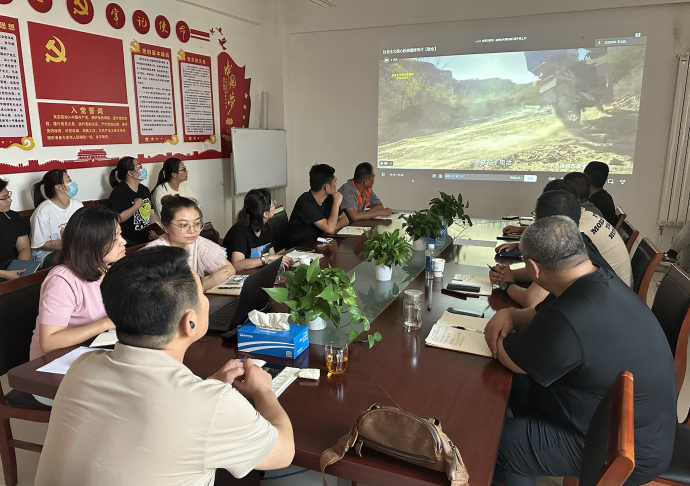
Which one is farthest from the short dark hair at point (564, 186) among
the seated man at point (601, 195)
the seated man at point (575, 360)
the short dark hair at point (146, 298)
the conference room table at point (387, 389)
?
the short dark hair at point (146, 298)

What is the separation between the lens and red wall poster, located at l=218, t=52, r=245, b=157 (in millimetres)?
5500

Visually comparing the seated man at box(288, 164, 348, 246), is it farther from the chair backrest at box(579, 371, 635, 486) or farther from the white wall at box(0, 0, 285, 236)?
the chair backrest at box(579, 371, 635, 486)

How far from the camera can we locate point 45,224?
11.6 feet

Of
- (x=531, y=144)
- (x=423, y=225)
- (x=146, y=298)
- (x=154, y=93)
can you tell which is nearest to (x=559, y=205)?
(x=423, y=225)

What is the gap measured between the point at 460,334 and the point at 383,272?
72 cm

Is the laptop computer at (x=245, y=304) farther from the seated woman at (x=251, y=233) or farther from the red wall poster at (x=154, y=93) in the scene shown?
the red wall poster at (x=154, y=93)

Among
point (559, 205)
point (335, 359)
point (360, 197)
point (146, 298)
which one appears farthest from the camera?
point (360, 197)

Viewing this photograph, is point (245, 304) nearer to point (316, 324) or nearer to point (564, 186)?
point (316, 324)

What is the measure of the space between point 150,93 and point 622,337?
451cm

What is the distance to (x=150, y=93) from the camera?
458 cm

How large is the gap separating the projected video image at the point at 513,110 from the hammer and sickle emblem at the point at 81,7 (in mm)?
3308

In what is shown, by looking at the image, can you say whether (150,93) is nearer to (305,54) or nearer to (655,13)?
(305,54)

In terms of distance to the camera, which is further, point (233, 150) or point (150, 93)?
point (233, 150)

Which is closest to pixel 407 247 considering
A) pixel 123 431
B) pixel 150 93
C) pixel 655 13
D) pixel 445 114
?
pixel 123 431
